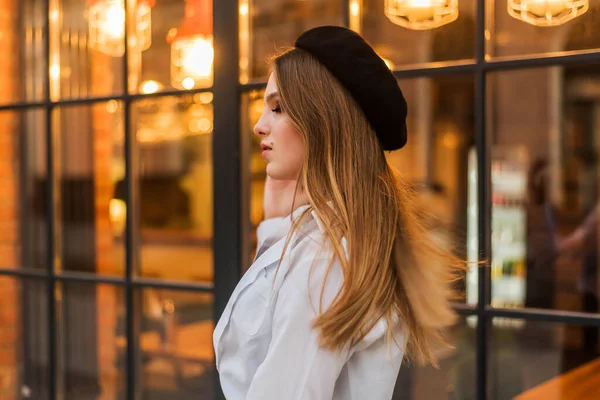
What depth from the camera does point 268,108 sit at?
1.35 metres

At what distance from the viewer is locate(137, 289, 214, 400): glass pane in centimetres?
262

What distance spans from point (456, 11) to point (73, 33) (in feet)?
4.99

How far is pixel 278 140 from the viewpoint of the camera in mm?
1327

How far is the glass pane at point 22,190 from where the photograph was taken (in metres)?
3.07

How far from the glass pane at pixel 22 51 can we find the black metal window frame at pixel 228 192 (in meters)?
0.08

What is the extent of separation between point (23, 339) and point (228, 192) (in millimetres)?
1485

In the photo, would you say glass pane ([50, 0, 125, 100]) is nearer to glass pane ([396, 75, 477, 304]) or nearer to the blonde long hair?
the blonde long hair

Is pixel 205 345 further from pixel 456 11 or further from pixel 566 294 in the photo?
pixel 566 294

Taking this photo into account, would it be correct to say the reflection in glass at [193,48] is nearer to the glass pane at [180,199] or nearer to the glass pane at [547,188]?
the glass pane at [547,188]

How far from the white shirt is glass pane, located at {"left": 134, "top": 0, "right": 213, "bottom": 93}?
1192 mm

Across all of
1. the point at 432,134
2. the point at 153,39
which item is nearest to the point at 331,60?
the point at 153,39

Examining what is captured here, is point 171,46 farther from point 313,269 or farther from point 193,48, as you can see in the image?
point 313,269

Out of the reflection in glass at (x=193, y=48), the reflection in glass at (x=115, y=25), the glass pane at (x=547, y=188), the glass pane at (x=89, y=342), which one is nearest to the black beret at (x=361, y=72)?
the reflection in glass at (x=193, y=48)

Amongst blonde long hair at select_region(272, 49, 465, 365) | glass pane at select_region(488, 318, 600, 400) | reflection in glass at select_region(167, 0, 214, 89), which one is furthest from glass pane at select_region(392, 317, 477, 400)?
reflection in glass at select_region(167, 0, 214, 89)
